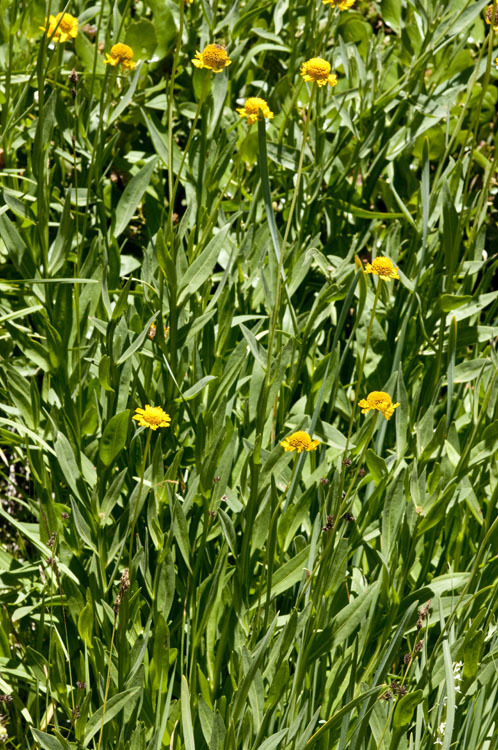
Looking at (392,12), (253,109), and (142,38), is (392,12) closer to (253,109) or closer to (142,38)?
(142,38)

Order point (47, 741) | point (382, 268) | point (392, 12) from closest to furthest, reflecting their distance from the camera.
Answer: point (47, 741) → point (382, 268) → point (392, 12)

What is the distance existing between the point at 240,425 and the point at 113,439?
1.20 ft

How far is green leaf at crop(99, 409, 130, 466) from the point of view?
4.41ft

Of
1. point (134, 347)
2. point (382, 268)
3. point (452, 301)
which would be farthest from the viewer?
point (452, 301)

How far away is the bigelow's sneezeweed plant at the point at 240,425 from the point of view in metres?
1.20

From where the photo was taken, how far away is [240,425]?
167 centimetres

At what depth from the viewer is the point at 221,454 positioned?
144 centimetres

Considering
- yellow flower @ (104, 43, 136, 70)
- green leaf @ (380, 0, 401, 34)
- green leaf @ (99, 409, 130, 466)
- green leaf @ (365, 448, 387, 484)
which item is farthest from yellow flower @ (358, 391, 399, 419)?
green leaf @ (380, 0, 401, 34)

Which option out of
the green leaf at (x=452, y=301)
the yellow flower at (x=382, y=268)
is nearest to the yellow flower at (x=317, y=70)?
the yellow flower at (x=382, y=268)

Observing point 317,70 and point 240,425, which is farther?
point 240,425

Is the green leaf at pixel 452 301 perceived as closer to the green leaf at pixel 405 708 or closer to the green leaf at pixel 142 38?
the green leaf at pixel 405 708

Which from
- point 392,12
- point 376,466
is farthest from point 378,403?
point 392,12

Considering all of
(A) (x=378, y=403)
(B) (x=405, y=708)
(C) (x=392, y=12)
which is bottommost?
(B) (x=405, y=708)

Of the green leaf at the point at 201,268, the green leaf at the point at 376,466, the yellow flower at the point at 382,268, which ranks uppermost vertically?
the yellow flower at the point at 382,268
